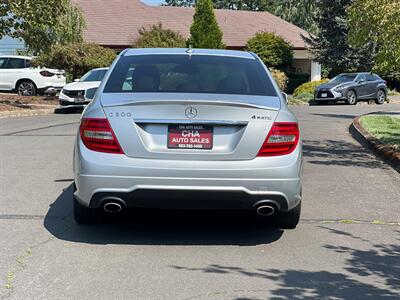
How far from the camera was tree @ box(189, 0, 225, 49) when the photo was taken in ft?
113

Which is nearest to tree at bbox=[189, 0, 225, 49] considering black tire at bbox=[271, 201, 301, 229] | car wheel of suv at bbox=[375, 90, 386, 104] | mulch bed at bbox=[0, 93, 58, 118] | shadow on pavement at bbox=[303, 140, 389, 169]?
car wheel of suv at bbox=[375, 90, 386, 104]

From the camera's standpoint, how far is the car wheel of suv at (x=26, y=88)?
85.1ft

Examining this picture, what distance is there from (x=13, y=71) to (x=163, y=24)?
17977 mm

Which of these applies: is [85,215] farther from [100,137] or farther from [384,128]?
[384,128]

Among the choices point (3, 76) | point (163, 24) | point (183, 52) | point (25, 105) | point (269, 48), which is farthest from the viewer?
point (163, 24)

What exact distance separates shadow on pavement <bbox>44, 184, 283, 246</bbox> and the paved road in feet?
0.03

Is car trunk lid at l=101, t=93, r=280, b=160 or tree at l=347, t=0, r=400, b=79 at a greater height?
tree at l=347, t=0, r=400, b=79

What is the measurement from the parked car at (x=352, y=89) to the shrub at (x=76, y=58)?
9805 millimetres

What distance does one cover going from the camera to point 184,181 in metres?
5.31

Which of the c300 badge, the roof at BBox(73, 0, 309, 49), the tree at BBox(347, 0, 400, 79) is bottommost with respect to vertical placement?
the c300 badge

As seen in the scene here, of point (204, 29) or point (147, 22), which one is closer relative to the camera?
point (204, 29)

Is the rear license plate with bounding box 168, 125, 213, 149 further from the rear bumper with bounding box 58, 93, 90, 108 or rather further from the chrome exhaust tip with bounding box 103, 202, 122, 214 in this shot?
the rear bumper with bounding box 58, 93, 90, 108

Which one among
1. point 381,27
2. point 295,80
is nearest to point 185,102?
point 381,27

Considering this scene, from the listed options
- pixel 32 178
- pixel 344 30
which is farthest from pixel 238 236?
pixel 344 30
